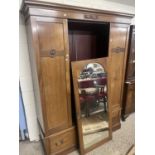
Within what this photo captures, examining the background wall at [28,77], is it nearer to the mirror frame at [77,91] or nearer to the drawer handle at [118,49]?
the mirror frame at [77,91]

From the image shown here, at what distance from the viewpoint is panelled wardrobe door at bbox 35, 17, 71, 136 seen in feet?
5.34

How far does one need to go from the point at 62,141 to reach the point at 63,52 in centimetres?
118

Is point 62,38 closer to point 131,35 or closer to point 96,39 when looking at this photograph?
point 96,39

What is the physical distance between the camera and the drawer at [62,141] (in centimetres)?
190

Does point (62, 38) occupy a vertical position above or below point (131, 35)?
below

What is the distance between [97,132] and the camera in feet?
7.34

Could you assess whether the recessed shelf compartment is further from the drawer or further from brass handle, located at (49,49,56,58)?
the drawer

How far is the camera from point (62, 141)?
1.98 m

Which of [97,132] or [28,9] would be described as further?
[97,132]

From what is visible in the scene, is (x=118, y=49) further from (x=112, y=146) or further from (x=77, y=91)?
(x=112, y=146)

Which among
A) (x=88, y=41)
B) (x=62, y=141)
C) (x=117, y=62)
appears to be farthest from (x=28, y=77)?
(x=117, y=62)

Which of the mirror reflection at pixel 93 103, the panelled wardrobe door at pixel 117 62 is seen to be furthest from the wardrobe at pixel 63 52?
the mirror reflection at pixel 93 103

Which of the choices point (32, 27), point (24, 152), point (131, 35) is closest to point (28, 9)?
point (32, 27)
